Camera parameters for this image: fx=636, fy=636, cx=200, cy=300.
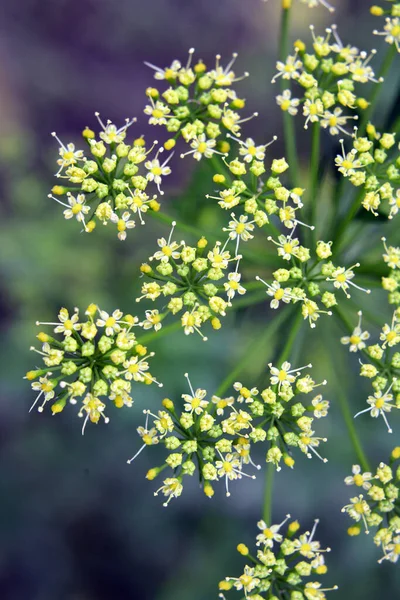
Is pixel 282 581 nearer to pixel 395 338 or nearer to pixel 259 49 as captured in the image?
pixel 395 338

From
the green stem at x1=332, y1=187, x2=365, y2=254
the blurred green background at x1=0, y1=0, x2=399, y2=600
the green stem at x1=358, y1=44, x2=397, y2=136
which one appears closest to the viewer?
the green stem at x1=332, y1=187, x2=365, y2=254

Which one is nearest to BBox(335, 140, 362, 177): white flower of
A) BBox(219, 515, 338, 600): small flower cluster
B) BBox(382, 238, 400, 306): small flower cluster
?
BBox(382, 238, 400, 306): small flower cluster

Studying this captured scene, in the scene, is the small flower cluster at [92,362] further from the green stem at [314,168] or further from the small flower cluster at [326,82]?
the small flower cluster at [326,82]

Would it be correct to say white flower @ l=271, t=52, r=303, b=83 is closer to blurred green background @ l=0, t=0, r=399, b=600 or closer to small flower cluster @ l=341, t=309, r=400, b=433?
blurred green background @ l=0, t=0, r=399, b=600

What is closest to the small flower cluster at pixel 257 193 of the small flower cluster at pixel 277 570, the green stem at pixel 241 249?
the green stem at pixel 241 249

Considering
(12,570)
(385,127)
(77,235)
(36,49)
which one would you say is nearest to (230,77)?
(385,127)

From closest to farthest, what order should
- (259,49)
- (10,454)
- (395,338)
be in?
(395,338), (10,454), (259,49)
